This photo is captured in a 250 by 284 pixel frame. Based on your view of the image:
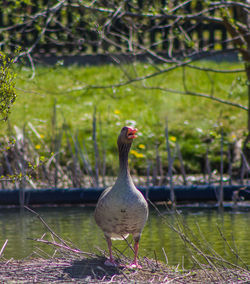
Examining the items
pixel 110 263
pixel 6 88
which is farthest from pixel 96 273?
pixel 6 88

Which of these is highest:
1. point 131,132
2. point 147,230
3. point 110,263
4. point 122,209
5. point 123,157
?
point 131,132

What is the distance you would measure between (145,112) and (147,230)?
5.99 metres

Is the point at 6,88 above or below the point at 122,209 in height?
above

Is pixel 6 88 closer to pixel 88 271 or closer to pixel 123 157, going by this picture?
pixel 123 157

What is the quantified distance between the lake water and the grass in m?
2.52

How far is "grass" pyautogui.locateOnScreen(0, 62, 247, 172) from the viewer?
12.2 metres

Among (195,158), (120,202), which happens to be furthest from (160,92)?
(120,202)

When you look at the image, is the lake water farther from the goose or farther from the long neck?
the long neck

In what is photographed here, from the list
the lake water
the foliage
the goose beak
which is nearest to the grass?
the lake water

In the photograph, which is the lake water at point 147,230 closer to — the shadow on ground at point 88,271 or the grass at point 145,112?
the shadow on ground at point 88,271

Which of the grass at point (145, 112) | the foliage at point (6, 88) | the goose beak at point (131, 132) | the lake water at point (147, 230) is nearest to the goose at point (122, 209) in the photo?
the goose beak at point (131, 132)

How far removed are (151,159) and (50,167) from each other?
2.13m

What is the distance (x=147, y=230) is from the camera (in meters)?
7.98

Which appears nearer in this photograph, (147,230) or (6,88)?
(6,88)
